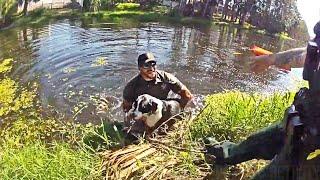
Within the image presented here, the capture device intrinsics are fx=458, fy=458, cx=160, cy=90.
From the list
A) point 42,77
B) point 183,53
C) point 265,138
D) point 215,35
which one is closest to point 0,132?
point 42,77

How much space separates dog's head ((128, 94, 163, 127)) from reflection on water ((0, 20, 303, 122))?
1.59 m

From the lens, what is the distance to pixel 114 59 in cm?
812

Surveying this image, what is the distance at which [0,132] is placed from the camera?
5.15m

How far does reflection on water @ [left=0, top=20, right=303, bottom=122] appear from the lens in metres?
6.38

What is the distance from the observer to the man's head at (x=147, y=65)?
415 centimetres

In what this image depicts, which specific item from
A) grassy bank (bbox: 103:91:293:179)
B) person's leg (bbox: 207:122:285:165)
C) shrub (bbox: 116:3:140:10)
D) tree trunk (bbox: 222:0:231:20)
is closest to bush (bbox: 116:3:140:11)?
shrub (bbox: 116:3:140:10)

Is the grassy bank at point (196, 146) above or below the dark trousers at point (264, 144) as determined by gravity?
below

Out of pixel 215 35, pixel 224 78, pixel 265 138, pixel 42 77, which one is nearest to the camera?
pixel 265 138

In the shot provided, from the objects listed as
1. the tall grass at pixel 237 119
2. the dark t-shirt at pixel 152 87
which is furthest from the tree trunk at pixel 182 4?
the tall grass at pixel 237 119

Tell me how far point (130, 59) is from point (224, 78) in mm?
1710

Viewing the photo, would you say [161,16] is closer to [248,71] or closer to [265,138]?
[248,71]

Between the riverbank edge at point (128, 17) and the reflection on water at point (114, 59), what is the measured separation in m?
0.22

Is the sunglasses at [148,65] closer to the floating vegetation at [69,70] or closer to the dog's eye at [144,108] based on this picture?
the dog's eye at [144,108]

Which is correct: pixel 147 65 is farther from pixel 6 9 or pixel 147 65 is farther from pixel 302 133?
pixel 6 9
